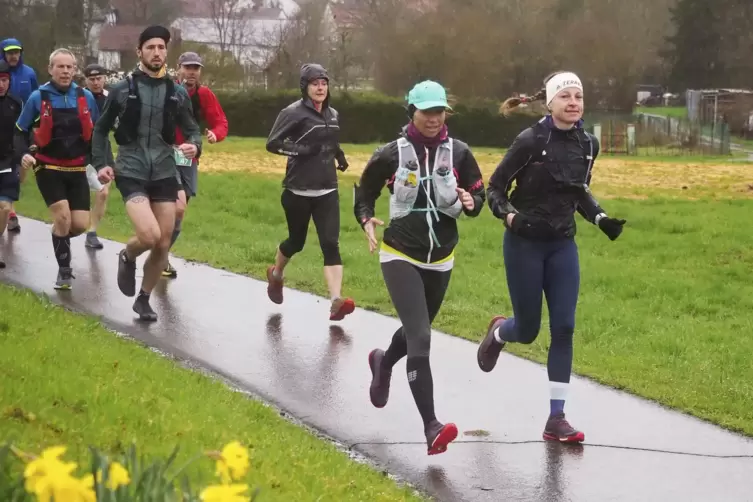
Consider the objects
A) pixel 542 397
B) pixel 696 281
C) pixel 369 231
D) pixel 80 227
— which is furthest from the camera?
pixel 696 281

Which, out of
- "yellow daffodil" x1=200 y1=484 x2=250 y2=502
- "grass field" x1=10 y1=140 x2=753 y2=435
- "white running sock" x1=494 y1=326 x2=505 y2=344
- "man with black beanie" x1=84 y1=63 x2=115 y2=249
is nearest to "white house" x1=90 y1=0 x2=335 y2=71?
"grass field" x1=10 y1=140 x2=753 y2=435

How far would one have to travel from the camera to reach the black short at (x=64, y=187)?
9.65m

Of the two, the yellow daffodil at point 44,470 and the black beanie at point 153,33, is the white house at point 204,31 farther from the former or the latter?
the yellow daffodil at point 44,470

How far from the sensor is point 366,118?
45.4 m

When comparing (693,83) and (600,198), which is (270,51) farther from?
(600,198)

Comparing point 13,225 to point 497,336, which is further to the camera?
point 13,225

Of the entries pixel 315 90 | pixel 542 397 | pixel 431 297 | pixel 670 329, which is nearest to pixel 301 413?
pixel 431 297

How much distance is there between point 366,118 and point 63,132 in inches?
1428

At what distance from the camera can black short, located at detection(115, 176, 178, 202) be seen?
8094 mm

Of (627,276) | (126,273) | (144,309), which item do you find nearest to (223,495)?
(144,309)

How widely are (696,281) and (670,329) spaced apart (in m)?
2.75

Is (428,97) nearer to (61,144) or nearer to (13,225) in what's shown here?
(61,144)

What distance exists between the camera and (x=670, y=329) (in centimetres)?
930

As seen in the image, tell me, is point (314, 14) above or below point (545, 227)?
above
